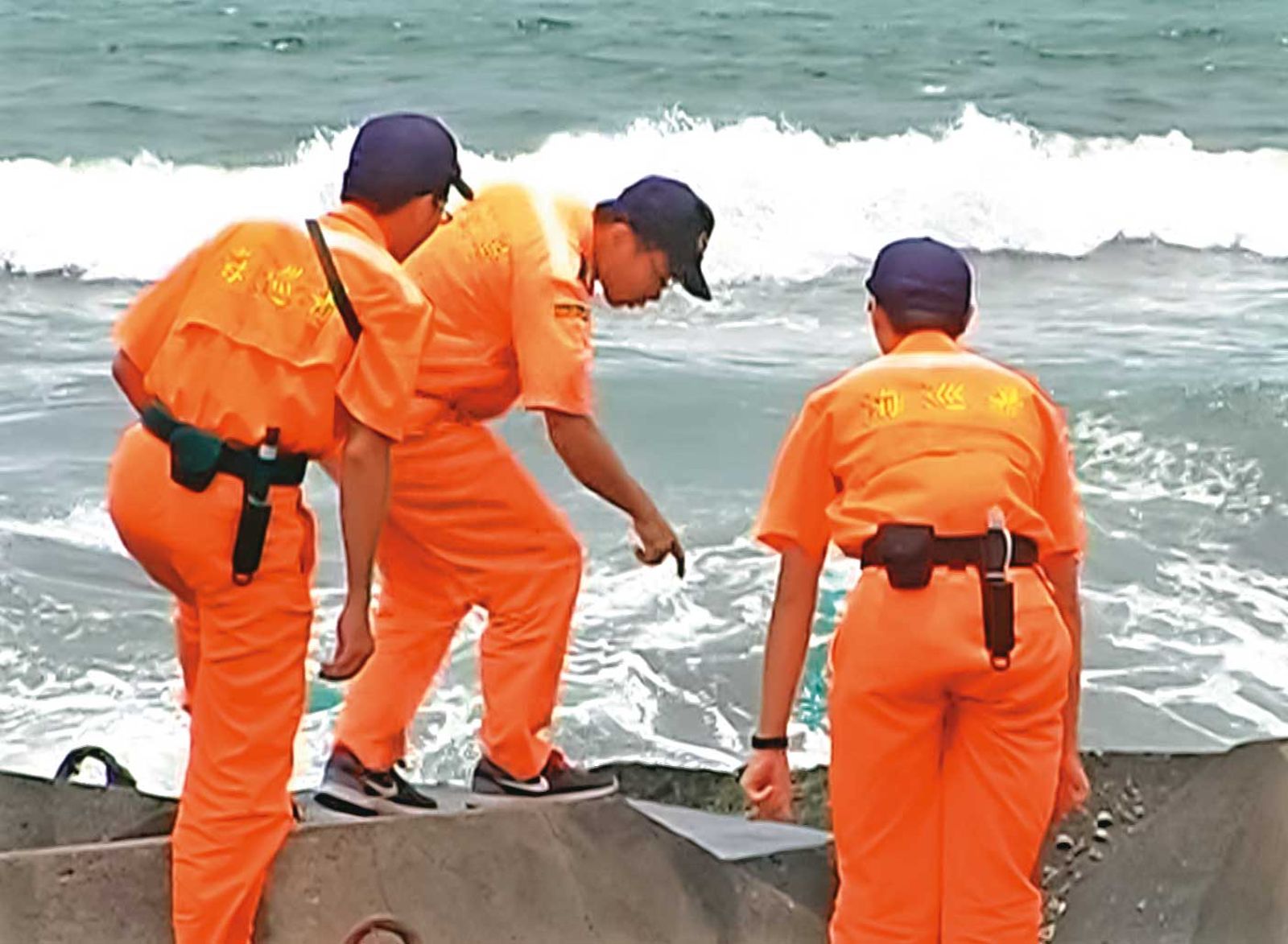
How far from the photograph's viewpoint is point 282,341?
3732 millimetres

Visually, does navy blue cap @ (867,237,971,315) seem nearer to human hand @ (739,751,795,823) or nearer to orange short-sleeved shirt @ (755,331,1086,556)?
orange short-sleeved shirt @ (755,331,1086,556)

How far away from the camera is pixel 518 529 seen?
4.52 metres

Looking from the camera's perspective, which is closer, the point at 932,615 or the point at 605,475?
the point at 932,615

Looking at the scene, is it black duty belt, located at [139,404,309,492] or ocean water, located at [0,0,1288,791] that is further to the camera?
ocean water, located at [0,0,1288,791]

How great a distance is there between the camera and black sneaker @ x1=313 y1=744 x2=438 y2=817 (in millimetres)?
4469

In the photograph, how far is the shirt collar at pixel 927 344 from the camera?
3.74m

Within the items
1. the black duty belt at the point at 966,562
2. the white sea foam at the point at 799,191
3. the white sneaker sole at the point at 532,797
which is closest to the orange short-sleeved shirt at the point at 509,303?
the white sneaker sole at the point at 532,797

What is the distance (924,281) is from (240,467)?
124cm

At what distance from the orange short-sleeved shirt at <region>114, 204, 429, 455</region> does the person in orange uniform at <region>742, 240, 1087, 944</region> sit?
28.5 inches

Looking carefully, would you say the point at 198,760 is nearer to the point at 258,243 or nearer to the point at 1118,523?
the point at 258,243

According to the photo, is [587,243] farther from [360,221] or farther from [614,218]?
[360,221]

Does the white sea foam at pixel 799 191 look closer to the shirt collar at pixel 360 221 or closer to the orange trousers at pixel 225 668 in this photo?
the shirt collar at pixel 360 221

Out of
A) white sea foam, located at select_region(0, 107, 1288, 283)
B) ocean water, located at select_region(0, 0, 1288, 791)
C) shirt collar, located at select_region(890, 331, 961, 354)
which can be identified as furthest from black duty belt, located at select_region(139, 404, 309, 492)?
white sea foam, located at select_region(0, 107, 1288, 283)

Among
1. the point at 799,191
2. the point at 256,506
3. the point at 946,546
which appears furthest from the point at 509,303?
the point at 799,191
